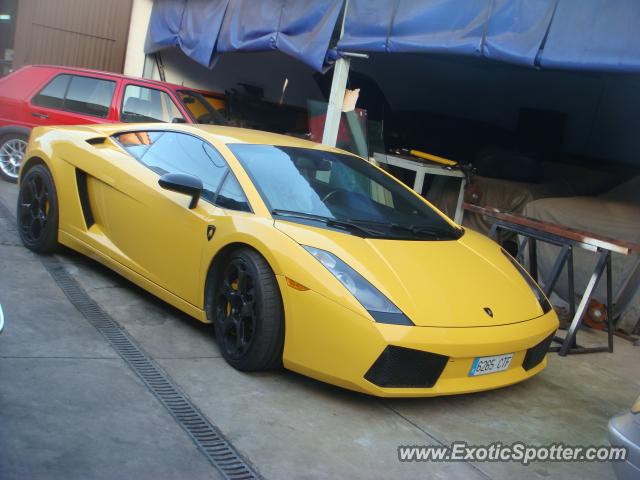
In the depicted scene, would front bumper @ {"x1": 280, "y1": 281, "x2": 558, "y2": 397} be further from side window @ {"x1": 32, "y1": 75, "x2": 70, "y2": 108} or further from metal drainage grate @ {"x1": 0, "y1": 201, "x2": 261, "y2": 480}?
side window @ {"x1": 32, "y1": 75, "x2": 70, "y2": 108}

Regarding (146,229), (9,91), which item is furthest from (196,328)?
(9,91)

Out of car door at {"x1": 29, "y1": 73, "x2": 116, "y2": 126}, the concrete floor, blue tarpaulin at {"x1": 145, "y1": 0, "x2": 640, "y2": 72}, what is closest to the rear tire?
car door at {"x1": 29, "y1": 73, "x2": 116, "y2": 126}

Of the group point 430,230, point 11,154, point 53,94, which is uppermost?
point 53,94

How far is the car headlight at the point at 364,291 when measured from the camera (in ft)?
12.7

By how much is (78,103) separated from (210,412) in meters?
6.39

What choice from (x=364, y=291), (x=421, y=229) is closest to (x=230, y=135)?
(x=421, y=229)

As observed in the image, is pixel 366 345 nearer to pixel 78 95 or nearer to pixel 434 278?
pixel 434 278

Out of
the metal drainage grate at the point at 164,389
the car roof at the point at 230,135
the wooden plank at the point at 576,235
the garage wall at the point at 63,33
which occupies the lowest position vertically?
the metal drainage grate at the point at 164,389

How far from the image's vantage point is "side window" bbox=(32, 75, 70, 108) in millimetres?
9250

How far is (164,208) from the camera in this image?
5039 millimetres

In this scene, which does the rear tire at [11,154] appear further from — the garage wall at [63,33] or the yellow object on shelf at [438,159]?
the yellow object on shelf at [438,159]

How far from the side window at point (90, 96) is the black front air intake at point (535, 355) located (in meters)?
6.27

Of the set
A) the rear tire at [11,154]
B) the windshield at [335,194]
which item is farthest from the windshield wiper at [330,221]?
the rear tire at [11,154]

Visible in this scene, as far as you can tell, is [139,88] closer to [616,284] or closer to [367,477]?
[616,284]
